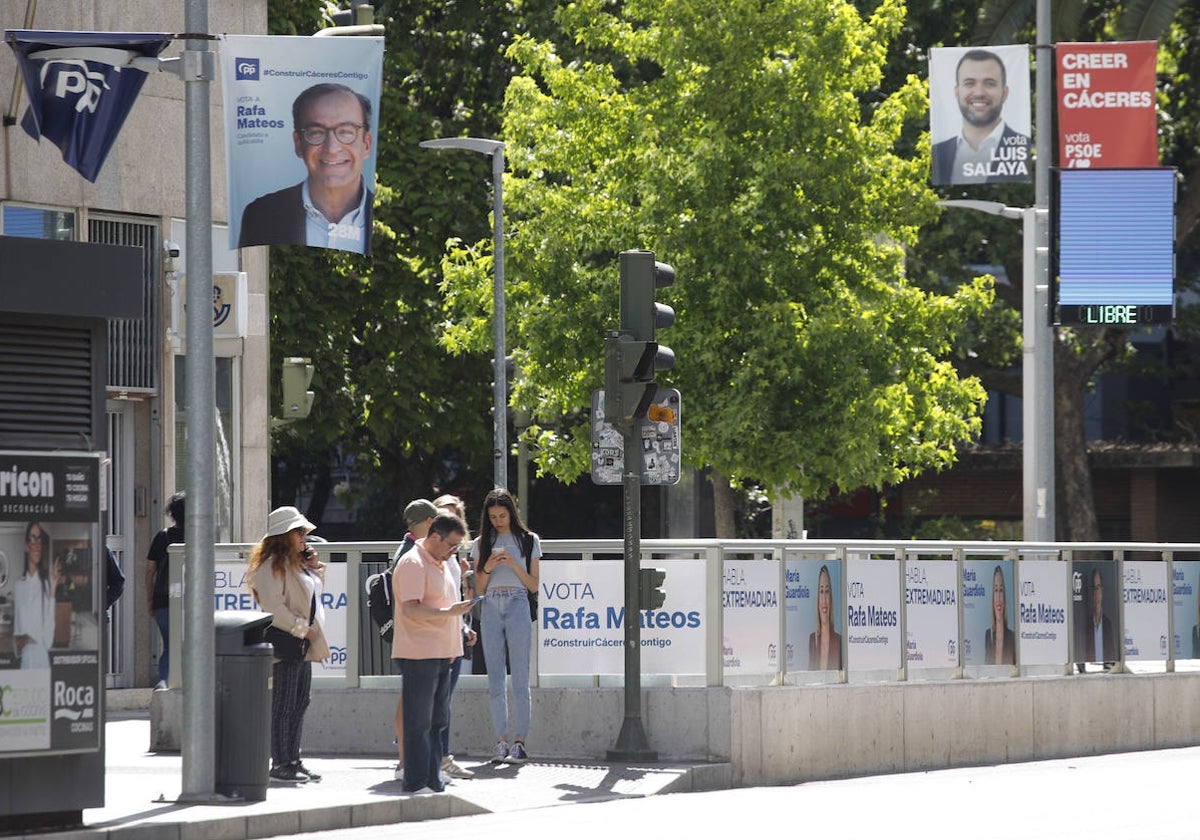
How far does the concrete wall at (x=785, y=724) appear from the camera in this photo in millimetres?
14523

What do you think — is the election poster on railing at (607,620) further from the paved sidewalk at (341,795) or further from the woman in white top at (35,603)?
the woman in white top at (35,603)

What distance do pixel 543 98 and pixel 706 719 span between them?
16335 mm

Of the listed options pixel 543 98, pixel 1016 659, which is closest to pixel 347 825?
pixel 1016 659

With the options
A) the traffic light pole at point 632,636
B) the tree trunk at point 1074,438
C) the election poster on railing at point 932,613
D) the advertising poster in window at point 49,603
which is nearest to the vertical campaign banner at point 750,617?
the traffic light pole at point 632,636

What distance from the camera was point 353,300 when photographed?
34312mm

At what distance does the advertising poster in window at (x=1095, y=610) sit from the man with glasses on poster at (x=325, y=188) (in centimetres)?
666

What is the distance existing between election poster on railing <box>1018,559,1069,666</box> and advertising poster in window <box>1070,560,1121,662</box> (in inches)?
7.2

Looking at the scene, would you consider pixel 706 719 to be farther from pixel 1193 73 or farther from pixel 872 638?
pixel 1193 73

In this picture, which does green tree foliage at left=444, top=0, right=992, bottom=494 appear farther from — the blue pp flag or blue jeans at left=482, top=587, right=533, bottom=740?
blue jeans at left=482, top=587, right=533, bottom=740

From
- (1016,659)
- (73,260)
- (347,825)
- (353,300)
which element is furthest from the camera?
(353,300)

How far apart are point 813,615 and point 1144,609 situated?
511 cm

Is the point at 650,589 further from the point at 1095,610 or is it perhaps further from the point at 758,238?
the point at 758,238

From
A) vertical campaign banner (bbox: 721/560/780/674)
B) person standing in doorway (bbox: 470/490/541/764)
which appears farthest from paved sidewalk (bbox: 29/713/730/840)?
vertical campaign banner (bbox: 721/560/780/674)

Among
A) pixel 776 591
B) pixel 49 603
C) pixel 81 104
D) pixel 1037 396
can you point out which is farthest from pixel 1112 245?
pixel 49 603
